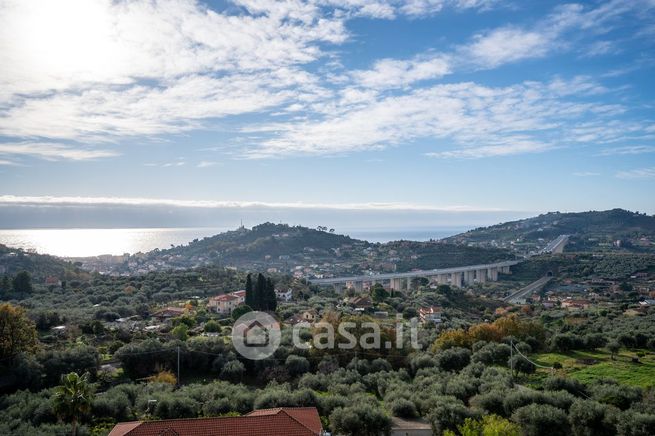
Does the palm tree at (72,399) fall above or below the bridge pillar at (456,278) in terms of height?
above

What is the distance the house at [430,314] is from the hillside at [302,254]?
1667 inches

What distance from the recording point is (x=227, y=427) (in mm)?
12016

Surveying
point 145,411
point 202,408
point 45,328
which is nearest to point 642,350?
point 202,408

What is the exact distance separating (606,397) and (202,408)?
39.3 ft

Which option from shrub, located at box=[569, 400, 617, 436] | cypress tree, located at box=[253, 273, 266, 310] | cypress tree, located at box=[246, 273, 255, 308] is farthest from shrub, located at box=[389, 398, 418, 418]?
cypress tree, located at box=[246, 273, 255, 308]

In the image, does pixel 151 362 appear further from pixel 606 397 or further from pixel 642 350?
pixel 642 350

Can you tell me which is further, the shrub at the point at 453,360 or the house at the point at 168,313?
the house at the point at 168,313

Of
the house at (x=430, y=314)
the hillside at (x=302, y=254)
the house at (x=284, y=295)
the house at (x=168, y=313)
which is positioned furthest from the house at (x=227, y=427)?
the hillside at (x=302, y=254)

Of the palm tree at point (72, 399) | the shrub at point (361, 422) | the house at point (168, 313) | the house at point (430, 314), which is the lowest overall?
the house at point (430, 314)

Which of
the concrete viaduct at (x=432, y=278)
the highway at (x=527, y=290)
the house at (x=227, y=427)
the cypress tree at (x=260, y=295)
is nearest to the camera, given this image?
the house at (x=227, y=427)

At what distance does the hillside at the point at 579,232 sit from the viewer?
107938 millimetres

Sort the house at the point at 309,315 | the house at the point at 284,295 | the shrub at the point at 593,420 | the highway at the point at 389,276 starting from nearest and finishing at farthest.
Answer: the shrub at the point at 593,420 → the house at the point at 309,315 → the house at the point at 284,295 → the highway at the point at 389,276

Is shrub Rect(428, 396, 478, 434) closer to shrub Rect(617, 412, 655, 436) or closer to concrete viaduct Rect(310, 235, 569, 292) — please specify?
shrub Rect(617, 412, 655, 436)

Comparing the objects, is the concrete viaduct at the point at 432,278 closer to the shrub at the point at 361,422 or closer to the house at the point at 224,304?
the house at the point at 224,304
